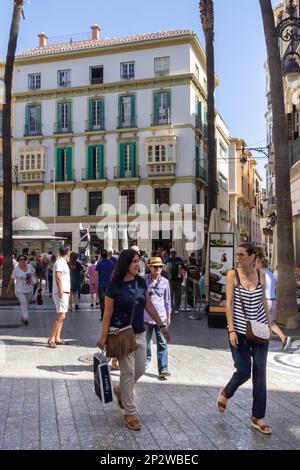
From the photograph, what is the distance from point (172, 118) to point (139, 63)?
4899 millimetres

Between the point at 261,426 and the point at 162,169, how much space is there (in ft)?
108

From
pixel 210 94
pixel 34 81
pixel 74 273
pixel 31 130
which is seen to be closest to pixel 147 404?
pixel 74 273

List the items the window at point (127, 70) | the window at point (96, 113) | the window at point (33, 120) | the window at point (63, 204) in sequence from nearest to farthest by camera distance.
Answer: the window at point (127, 70)
the window at point (96, 113)
the window at point (63, 204)
the window at point (33, 120)

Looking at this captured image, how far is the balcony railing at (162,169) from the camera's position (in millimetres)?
36500

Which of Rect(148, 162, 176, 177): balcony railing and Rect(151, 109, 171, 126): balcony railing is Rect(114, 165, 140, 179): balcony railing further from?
Rect(151, 109, 171, 126): balcony railing

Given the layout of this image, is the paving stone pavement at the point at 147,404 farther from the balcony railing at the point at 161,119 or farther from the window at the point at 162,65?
the window at the point at 162,65

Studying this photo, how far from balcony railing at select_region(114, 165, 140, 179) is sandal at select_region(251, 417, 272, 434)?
3312cm

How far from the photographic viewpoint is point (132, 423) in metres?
4.66

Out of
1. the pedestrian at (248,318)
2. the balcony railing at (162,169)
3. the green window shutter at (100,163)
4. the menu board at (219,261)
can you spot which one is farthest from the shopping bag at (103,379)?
the green window shutter at (100,163)

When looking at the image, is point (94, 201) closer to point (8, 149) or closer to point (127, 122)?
point (127, 122)

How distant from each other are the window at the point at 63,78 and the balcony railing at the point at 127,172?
26.3 feet

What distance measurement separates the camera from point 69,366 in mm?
7332
